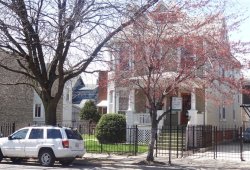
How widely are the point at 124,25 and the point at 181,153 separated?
8161mm

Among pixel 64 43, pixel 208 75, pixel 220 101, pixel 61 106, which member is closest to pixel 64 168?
pixel 64 43

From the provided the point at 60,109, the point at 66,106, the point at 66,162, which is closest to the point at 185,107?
the point at 66,162

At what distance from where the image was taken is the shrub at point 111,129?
95.6 ft

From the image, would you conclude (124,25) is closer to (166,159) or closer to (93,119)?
(166,159)

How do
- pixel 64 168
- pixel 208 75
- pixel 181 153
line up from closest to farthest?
pixel 64 168, pixel 208 75, pixel 181 153

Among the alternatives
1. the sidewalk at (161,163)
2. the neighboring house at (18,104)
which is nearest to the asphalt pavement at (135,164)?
the sidewalk at (161,163)

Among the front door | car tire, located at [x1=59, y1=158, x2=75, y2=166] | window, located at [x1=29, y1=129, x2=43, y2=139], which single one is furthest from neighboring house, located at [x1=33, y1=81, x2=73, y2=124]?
window, located at [x1=29, y1=129, x2=43, y2=139]

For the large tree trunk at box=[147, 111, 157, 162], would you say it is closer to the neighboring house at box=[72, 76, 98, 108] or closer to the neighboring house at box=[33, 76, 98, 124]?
the neighboring house at box=[33, 76, 98, 124]

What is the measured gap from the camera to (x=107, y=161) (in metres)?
21.6

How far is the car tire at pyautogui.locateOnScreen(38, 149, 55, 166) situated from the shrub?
9.43 m

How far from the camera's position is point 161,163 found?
20547 millimetres

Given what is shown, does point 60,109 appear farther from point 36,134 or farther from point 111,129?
point 36,134

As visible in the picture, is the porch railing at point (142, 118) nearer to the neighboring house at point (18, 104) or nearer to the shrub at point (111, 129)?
the shrub at point (111, 129)

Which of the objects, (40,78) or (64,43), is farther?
(40,78)
